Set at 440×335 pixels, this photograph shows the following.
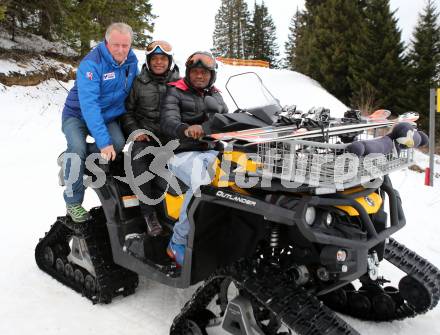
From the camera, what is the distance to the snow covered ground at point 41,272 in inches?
146

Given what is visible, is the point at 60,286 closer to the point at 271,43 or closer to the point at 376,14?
the point at 376,14

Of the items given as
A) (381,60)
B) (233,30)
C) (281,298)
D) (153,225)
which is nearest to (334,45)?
(381,60)

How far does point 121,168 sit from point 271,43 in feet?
167

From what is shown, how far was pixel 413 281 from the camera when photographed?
348 cm

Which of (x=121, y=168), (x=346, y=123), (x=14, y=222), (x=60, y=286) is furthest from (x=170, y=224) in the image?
(x=14, y=222)

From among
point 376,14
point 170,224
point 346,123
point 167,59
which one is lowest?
point 170,224

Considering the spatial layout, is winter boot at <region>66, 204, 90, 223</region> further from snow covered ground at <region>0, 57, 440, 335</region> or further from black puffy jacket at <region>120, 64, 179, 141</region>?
black puffy jacket at <region>120, 64, 179, 141</region>

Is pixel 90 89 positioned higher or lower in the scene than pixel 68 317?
higher

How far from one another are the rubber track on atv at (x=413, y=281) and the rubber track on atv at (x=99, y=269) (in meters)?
2.03

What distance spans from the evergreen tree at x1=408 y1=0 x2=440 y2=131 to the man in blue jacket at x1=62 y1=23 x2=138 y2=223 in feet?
88.0

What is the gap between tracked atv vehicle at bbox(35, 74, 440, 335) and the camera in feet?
8.81

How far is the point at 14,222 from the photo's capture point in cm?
610

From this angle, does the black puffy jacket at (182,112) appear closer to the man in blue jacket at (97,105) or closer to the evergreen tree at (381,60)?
the man in blue jacket at (97,105)

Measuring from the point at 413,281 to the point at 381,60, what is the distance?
2856 cm
